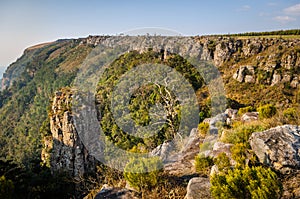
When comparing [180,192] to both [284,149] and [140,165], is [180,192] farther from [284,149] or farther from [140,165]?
[284,149]

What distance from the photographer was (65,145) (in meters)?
23.6

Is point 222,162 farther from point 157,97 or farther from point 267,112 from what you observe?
point 157,97

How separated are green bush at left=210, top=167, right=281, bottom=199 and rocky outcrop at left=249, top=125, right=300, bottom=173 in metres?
1.08

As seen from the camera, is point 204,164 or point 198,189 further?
point 204,164

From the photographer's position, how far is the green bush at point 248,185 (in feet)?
10.6

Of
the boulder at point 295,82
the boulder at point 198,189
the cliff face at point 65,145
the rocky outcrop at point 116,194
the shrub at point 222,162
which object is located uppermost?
the shrub at point 222,162

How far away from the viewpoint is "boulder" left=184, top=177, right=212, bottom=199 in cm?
398

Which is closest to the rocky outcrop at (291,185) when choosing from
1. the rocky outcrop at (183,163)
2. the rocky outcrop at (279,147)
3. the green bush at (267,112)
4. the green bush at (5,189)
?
the rocky outcrop at (279,147)

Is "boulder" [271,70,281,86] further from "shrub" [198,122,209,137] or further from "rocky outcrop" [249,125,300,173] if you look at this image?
"rocky outcrop" [249,125,300,173]

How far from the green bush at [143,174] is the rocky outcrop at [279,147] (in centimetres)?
185

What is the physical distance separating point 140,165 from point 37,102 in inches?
2618

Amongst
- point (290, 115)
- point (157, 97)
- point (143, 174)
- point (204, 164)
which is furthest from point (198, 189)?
point (157, 97)

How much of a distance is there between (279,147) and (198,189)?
161cm

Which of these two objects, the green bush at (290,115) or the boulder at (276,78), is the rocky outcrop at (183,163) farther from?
the boulder at (276,78)
